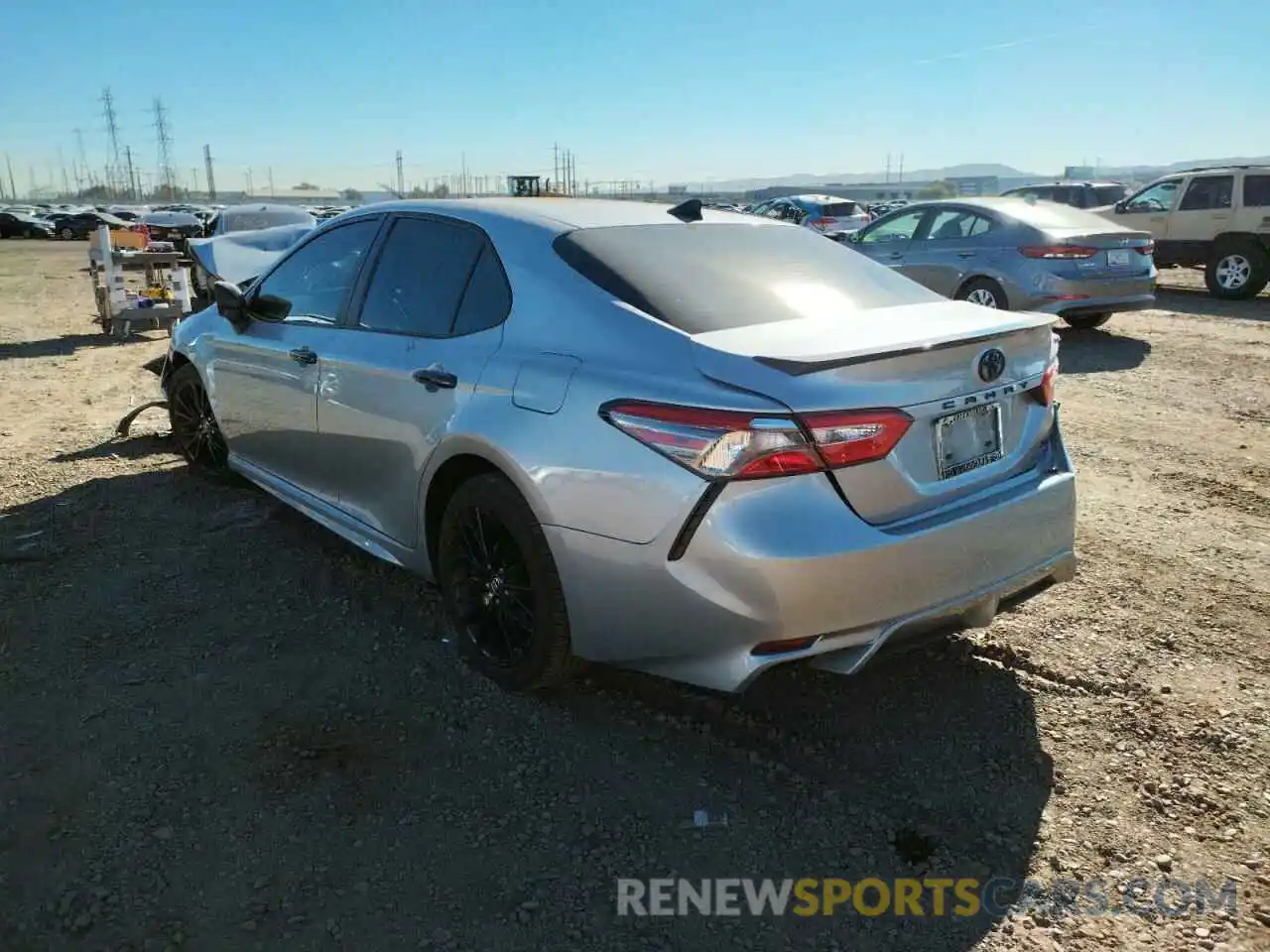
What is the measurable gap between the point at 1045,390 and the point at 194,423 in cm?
461

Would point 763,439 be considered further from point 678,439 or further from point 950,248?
point 950,248

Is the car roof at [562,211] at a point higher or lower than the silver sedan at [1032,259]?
higher

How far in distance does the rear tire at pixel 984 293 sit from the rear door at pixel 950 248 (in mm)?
100

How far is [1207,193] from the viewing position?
14.5 meters

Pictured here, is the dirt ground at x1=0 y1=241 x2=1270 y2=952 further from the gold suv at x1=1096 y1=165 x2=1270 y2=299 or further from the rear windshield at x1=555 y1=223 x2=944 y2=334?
the gold suv at x1=1096 y1=165 x2=1270 y2=299

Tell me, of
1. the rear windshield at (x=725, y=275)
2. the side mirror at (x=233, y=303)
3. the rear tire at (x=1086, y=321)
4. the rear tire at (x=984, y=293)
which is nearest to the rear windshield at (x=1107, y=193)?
the rear tire at (x=1086, y=321)

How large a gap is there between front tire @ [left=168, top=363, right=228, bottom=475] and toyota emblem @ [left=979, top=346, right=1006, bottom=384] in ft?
13.6

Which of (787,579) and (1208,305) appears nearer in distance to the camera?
(787,579)

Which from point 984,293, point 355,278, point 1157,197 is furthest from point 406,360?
point 1157,197

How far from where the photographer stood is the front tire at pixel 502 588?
301 centimetres

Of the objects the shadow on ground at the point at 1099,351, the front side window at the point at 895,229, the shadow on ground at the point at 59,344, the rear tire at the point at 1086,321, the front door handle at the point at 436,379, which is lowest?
the shadow on ground at the point at 1099,351

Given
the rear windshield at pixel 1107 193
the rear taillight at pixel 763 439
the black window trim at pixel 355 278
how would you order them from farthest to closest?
the rear windshield at pixel 1107 193 < the black window trim at pixel 355 278 < the rear taillight at pixel 763 439

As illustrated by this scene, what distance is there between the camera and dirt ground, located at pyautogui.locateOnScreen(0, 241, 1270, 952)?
2375mm

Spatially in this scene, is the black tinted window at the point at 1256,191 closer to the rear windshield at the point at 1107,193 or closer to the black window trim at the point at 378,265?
the rear windshield at the point at 1107,193
